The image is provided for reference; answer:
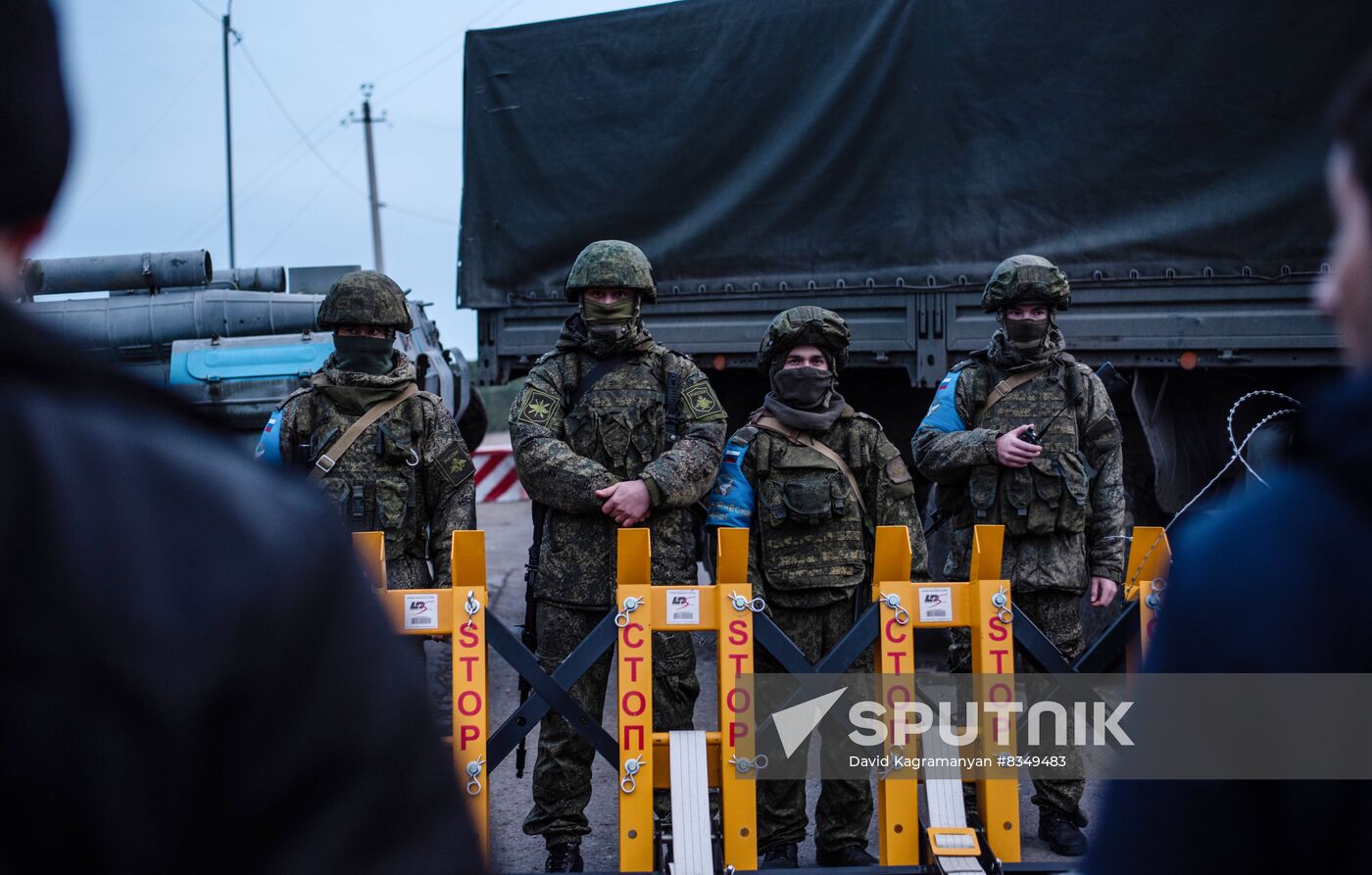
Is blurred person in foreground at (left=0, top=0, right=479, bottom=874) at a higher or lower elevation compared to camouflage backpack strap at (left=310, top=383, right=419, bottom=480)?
lower

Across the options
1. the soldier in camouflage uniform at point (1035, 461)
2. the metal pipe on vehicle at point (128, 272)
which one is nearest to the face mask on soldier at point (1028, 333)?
the soldier in camouflage uniform at point (1035, 461)

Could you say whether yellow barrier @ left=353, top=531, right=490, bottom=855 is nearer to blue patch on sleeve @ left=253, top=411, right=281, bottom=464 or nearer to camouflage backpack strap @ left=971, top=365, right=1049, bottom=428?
blue patch on sleeve @ left=253, top=411, right=281, bottom=464

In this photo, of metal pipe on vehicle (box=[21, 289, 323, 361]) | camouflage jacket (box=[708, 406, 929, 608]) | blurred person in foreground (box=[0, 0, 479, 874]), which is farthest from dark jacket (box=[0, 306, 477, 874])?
metal pipe on vehicle (box=[21, 289, 323, 361])

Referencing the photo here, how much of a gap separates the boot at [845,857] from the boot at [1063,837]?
73cm

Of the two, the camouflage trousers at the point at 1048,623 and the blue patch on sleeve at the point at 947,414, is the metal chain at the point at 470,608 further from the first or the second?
the blue patch on sleeve at the point at 947,414

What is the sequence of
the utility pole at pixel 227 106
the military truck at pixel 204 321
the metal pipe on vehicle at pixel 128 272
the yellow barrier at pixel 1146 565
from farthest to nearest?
the utility pole at pixel 227 106 < the metal pipe on vehicle at pixel 128 272 < the military truck at pixel 204 321 < the yellow barrier at pixel 1146 565

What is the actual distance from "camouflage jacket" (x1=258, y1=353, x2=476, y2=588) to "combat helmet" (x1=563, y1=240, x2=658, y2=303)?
2.68ft

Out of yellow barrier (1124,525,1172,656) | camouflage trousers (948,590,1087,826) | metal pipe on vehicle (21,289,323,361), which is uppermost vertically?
metal pipe on vehicle (21,289,323,361)

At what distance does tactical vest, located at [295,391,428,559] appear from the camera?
16.3ft

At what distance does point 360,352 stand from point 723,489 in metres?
1.59

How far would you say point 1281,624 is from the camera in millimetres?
1050

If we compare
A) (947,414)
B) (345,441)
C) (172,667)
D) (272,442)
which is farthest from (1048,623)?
(172,667)

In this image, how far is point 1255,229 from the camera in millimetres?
6723

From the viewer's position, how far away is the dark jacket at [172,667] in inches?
29.9
